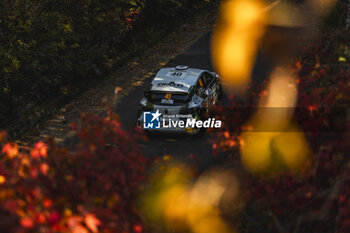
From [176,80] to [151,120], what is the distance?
5.02 ft

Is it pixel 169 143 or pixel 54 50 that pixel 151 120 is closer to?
pixel 169 143

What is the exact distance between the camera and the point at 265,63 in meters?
18.1

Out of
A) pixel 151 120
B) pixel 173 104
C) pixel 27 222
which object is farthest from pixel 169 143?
pixel 27 222

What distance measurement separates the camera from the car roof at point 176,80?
12.1 meters

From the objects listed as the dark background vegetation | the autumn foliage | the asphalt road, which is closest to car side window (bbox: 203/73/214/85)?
the asphalt road

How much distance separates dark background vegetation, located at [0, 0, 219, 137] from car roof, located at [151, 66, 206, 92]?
16.9ft

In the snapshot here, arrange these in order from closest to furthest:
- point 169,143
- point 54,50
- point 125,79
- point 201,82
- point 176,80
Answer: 1. point 176,80
2. point 169,143
3. point 201,82
4. point 54,50
5. point 125,79

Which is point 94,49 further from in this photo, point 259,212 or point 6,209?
point 6,209

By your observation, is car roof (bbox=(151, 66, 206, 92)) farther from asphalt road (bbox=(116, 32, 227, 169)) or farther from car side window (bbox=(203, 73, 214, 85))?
asphalt road (bbox=(116, 32, 227, 169))

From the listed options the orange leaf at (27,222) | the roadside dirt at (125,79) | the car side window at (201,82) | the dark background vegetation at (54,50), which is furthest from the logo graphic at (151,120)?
the orange leaf at (27,222)

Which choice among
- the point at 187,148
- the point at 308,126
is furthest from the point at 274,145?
the point at 187,148

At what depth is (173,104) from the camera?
38.9 feet

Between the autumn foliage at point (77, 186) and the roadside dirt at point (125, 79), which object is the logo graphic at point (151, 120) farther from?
the autumn foliage at point (77, 186)

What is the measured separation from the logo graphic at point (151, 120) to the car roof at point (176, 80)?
2.57 ft
